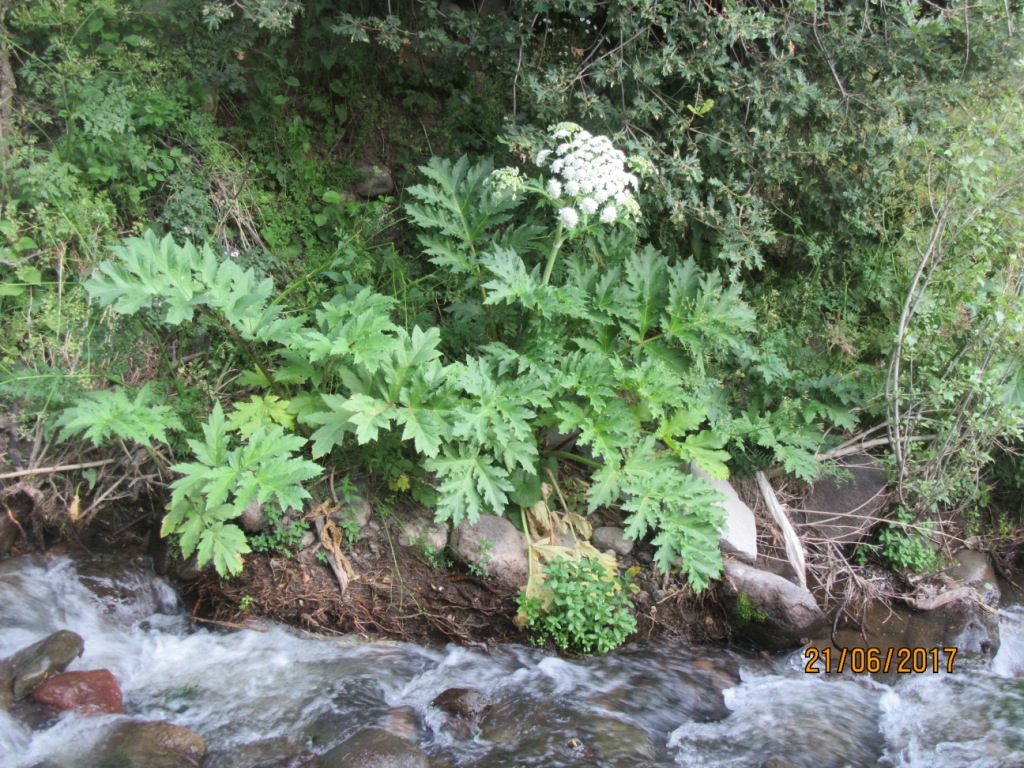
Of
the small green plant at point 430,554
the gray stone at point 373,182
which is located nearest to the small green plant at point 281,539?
the small green plant at point 430,554

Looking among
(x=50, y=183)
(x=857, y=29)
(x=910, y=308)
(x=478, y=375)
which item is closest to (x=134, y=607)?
(x=478, y=375)

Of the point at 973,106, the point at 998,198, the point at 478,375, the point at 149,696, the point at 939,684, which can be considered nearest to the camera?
the point at 149,696

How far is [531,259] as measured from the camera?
15.4ft

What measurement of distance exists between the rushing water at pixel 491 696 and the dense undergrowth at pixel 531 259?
49 cm

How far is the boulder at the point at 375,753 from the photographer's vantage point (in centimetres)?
296

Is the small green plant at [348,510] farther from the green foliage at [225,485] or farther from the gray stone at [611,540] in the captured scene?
the gray stone at [611,540]

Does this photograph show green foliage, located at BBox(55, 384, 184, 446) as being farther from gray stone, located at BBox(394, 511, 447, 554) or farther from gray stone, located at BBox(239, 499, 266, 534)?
gray stone, located at BBox(394, 511, 447, 554)

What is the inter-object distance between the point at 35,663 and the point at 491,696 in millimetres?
1941

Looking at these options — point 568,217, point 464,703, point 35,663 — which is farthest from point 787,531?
point 35,663

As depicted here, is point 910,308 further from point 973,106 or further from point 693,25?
point 693,25

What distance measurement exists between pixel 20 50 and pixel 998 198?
5.72 metres

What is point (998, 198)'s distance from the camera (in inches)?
172

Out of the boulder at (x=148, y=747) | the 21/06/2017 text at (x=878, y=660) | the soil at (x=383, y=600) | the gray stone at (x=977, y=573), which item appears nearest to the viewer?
the boulder at (x=148, y=747)

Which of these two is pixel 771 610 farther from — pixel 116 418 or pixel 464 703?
pixel 116 418
